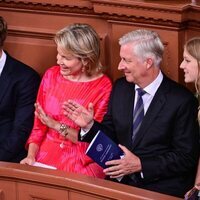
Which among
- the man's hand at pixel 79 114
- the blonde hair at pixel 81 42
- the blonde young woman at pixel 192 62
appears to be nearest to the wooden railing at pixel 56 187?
the man's hand at pixel 79 114

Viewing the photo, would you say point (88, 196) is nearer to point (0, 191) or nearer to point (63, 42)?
point (0, 191)

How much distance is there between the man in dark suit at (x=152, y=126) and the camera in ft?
11.4

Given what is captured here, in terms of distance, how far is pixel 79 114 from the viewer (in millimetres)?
3576

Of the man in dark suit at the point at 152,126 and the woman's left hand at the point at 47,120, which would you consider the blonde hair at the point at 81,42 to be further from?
the woman's left hand at the point at 47,120

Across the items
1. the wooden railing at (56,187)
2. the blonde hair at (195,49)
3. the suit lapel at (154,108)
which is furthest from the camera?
the suit lapel at (154,108)

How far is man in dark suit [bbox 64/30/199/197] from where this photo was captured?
3482 mm

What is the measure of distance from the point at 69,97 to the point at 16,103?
35cm

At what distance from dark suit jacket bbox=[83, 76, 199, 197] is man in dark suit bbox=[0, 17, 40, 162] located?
510mm

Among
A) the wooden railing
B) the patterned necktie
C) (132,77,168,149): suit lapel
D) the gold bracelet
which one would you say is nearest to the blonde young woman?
(132,77,168,149): suit lapel

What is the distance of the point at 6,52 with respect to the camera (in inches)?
160

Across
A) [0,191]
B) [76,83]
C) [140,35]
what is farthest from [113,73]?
[0,191]

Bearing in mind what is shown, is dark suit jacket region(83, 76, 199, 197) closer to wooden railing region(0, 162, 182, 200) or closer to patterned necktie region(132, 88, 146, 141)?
patterned necktie region(132, 88, 146, 141)

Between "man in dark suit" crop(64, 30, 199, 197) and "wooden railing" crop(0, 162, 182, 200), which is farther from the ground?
"man in dark suit" crop(64, 30, 199, 197)

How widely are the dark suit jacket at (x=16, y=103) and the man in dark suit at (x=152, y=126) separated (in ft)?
1.54
